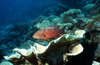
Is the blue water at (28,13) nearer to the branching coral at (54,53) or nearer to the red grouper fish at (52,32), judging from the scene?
the red grouper fish at (52,32)

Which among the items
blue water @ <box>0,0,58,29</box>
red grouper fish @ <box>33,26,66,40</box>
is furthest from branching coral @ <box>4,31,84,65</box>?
blue water @ <box>0,0,58,29</box>

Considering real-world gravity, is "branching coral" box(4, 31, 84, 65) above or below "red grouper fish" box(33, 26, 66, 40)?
below

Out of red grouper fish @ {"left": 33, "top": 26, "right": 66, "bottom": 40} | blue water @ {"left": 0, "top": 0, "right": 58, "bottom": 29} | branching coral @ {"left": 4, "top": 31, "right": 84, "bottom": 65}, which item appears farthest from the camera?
blue water @ {"left": 0, "top": 0, "right": 58, "bottom": 29}

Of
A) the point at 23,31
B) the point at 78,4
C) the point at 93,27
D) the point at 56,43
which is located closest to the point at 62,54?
the point at 56,43

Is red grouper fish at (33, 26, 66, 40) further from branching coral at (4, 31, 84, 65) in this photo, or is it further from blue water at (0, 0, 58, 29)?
blue water at (0, 0, 58, 29)

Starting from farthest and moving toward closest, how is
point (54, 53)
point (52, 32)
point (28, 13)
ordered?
point (28, 13)
point (52, 32)
point (54, 53)

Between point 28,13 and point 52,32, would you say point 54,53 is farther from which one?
point 28,13

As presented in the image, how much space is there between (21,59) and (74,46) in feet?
3.09

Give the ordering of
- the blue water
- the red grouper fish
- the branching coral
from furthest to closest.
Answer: the blue water < the red grouper fish < the branching coral

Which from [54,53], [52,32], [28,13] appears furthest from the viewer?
[28,13]

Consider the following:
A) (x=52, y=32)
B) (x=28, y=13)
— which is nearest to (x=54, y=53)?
(x=52, y=32)

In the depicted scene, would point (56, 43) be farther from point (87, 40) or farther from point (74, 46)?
point (87, 40)

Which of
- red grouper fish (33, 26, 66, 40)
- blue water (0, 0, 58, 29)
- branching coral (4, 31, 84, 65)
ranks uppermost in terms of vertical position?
blue water (0, 0, 58, 29)

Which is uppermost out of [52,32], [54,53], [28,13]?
[28,13]
